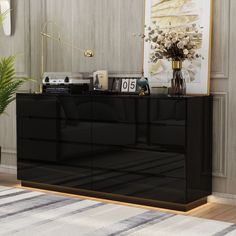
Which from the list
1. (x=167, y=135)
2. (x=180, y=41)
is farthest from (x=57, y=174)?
(x=180, y=41)

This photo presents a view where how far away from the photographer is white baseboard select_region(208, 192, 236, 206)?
4.24 metres

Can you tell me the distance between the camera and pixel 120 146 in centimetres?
430

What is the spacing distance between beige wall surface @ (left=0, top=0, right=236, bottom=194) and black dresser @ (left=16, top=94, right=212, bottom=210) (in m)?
0.13

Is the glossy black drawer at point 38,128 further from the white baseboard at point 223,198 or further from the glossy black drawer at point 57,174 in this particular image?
the white baseboard at point 223,198

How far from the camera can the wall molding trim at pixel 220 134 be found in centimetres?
423

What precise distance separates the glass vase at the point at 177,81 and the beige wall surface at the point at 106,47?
0.26 meters

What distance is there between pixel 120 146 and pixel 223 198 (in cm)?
94

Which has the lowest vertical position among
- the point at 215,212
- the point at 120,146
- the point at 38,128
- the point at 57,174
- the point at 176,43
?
the point at 215,212

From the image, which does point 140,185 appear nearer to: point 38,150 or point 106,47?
point 38,150

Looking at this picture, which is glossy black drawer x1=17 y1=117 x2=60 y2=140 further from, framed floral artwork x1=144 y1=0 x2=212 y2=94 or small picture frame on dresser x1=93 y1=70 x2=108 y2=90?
framed floral artwork x1=144 y1=0 x2=212 y2=94

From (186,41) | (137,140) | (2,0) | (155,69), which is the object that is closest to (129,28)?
(155,69)

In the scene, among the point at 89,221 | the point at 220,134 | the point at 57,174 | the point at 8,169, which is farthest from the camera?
the point at 8,169

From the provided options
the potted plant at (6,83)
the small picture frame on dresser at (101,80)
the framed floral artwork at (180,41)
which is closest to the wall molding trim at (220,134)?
the framed floral artwork at (180,41)

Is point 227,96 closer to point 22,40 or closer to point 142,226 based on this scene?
point 142,226
